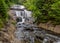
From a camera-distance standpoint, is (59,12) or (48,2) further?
(48,2)

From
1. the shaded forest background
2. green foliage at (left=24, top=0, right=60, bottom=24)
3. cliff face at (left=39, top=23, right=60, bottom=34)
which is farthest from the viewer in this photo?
green foliage at (left=24, top=0, right=60, bottom=24)

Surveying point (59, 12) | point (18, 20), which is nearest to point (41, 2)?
point (59, 12)

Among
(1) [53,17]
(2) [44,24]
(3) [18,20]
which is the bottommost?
(3) [18,20]

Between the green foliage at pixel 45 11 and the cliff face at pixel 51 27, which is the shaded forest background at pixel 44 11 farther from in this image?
the cliff face at pixel 51 27

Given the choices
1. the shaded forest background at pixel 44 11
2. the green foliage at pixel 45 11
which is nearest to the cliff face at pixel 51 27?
the shaded forest background at pixel 44 11

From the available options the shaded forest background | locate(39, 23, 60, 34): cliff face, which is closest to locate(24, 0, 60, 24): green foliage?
the shaded forest background

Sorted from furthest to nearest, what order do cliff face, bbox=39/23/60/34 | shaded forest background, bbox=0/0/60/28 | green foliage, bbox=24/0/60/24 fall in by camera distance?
green foliage, bbox=24/0/60/24 → shaded forest background, bbox=0/0/60/28 → cliff face, bbox=39/23/60/34

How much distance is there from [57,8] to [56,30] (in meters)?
2.85

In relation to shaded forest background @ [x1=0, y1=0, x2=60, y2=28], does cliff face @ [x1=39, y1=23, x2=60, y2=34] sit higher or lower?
lower

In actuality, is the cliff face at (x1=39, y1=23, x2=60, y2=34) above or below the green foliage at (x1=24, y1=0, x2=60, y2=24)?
below

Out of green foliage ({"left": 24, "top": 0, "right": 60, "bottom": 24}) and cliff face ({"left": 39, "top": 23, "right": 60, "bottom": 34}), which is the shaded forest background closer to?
green foliage ({"left": 24, "top": 0, "right": 60, "bottom": 24})

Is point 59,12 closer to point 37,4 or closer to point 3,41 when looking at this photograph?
point 37,4

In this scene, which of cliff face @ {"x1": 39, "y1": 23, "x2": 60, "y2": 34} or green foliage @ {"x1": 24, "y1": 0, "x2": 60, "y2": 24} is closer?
cliff face @ {"x1": 39, "y1": 23, "x2": 60, "y2": 34}

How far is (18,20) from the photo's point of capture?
32562 mm
